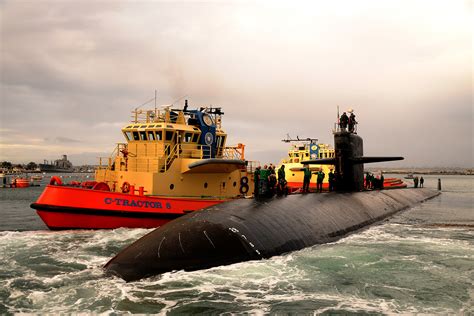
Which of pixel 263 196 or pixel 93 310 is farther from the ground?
pixel 263 196

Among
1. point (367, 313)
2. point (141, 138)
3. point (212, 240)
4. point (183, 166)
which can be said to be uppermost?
point (141, 138)

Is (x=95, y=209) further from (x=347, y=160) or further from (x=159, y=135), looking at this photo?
(x=347, y=160)


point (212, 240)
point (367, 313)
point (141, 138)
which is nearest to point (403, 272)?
point (367, 313)

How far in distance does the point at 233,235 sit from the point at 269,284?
1.91 metres

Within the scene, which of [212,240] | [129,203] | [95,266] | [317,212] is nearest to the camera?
[212,240]

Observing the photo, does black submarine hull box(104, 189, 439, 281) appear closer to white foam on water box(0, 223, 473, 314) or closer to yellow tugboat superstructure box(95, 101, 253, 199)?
white foam on water box(0, 223, 473, 314)

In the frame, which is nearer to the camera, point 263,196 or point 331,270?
Result: point 331,270

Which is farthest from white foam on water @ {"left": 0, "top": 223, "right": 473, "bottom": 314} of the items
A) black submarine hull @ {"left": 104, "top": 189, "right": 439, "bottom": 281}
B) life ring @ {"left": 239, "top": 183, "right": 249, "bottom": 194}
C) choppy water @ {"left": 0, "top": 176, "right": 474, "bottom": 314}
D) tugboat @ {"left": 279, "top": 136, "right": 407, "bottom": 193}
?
tugboat @ {"left": 279, "top": 136, "right": 407, "bottom": 193}

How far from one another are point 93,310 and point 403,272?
7.24m

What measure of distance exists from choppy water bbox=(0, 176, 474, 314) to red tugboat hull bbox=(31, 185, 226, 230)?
110 inches

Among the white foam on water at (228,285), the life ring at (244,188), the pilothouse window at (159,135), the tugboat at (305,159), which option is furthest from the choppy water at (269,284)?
the tugboat at (305,159)

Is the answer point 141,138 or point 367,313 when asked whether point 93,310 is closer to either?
point 367,313

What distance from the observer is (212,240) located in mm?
9984

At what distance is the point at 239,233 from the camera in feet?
34.5
